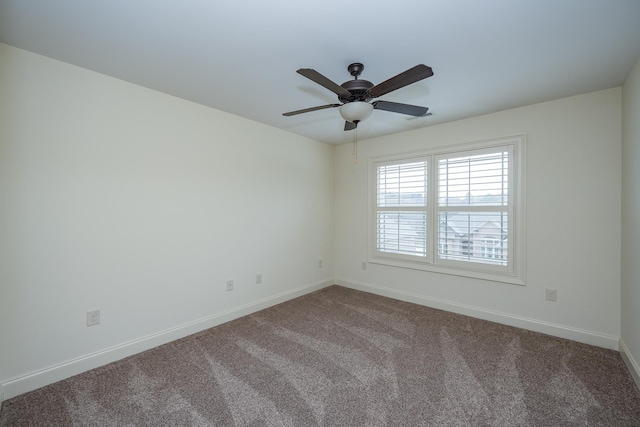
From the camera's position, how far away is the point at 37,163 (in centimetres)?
204

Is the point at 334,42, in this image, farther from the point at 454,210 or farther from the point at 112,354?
the point at 112,354

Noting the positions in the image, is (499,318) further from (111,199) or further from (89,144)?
(89,144)

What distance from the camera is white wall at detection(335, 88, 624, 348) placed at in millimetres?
2580

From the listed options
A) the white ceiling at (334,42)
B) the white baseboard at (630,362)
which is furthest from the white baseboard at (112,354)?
the white baseboard at (630,362)

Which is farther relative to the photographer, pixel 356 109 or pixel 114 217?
pixel 114 217

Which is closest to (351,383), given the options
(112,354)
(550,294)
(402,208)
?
(112,354)

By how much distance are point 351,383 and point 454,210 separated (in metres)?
2.34

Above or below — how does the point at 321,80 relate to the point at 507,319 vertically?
above

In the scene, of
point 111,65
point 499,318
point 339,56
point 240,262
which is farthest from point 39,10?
point 499,318

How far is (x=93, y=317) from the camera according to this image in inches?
90.3

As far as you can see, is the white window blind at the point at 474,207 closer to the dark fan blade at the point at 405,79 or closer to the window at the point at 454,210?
the window at the point at 454,210

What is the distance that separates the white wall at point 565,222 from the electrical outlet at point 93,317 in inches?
142

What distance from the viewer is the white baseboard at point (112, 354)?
196 centimetres

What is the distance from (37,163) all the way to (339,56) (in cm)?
229
